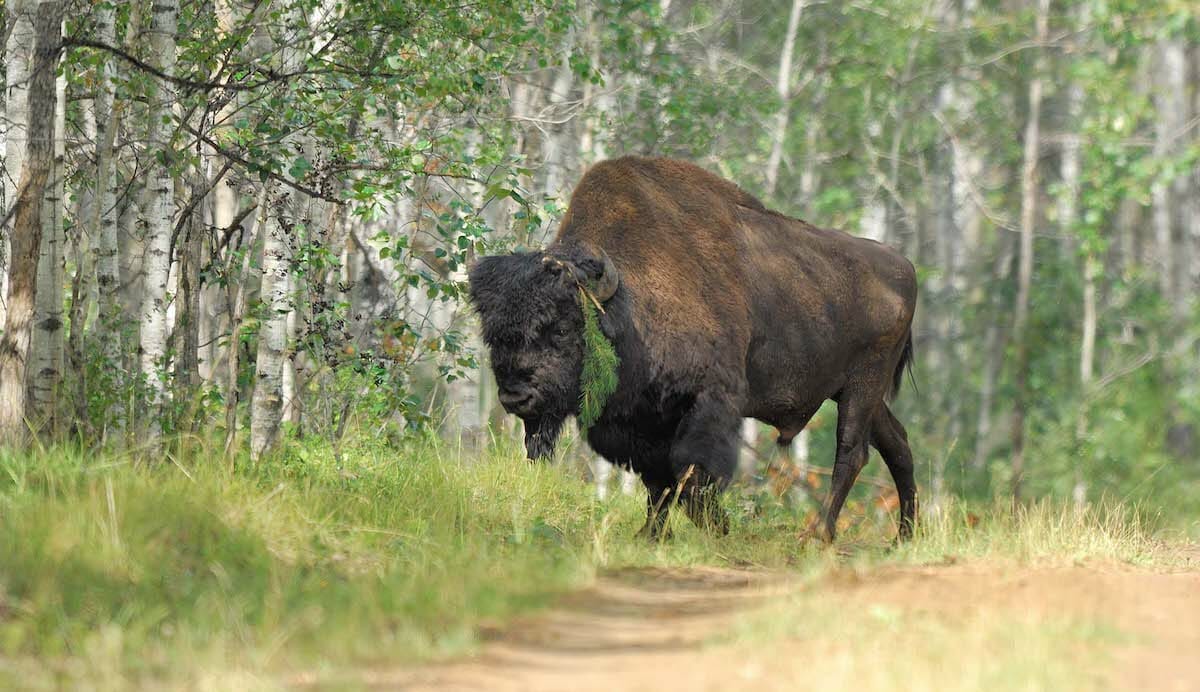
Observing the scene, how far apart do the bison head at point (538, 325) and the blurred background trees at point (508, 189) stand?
130 cm

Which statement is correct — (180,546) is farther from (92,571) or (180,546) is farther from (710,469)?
(710,469)

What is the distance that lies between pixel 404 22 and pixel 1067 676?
250 inches

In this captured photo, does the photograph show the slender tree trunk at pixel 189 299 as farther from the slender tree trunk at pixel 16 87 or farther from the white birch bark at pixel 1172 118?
the white birch bark at pixel 1172 118

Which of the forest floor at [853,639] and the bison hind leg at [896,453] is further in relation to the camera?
the bison hind leg at [896,453]

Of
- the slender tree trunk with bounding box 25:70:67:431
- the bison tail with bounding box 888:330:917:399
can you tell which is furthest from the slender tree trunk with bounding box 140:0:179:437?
the bison tail with bounding box 888:330:917:399

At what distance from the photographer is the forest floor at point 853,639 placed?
406 cm

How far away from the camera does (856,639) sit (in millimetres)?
4480

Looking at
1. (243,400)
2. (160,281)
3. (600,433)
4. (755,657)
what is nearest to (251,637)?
(755,657)

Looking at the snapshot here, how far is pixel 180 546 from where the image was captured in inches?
234

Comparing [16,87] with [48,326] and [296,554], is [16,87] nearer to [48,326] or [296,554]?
[48,326]

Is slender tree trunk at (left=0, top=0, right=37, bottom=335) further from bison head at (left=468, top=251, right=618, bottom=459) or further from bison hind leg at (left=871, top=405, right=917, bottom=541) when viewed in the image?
bison hind leg at (left=871, top=405, right=917, bottom=541)

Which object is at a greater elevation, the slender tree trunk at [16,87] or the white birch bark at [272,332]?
the slender tree trunk at [16,87]

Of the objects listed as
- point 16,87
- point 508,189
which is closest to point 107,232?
point 16,87

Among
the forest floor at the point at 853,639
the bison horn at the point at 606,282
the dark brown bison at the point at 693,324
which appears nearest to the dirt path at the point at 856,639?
the forest floor at the point at 853,639
